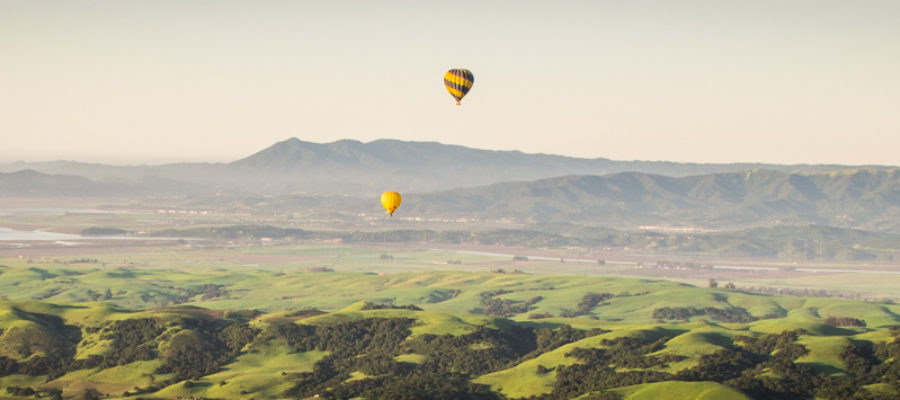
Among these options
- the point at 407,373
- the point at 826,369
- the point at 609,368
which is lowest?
the point at 407,373

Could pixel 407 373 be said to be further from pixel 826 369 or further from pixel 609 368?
pixel 826 369

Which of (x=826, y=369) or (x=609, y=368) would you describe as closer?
(x=826, y=369)

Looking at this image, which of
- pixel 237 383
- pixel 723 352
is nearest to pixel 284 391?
pixel 237 383

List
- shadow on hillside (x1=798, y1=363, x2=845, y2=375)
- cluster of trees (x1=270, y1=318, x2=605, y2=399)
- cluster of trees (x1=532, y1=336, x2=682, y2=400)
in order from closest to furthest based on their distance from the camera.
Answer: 1. cluster of trees (x1=532, y1=336, x2=682, y2=400)
2. cluster of trees (x1=270, y1=318, x2=605, y2=399)
3. shadow on hillside (x1=798, y1=363, x2=845, y2=375)

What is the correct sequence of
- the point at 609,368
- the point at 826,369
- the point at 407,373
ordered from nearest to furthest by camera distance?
1. the point at 826,369
2. the point at 609,368
3. the point at 407,373

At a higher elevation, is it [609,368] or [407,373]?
[609,368]

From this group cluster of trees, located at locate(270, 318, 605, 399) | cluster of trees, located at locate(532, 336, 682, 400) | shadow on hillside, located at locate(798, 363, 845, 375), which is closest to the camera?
cluster of trees, located at locate(532, 336, 682, 400)

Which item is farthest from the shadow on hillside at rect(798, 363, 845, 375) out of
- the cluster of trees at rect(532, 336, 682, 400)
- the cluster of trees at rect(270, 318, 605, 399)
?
the cluster of trees at rect(270, 318, 605, 399)

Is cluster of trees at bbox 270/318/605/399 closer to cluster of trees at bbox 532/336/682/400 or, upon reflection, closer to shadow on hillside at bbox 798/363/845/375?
cluster of trees at bbox 532/336/682/400

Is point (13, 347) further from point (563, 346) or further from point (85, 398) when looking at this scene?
point (563, 346)

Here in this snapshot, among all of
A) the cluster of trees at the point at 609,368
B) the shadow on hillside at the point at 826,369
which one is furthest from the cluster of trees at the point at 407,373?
the shadow on hillside at the point at 826,369

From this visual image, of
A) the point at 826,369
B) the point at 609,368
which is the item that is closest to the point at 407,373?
the point at 609,368

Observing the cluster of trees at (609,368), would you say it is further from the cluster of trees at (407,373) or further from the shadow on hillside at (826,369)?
the shadow on hillside at (826,369)
